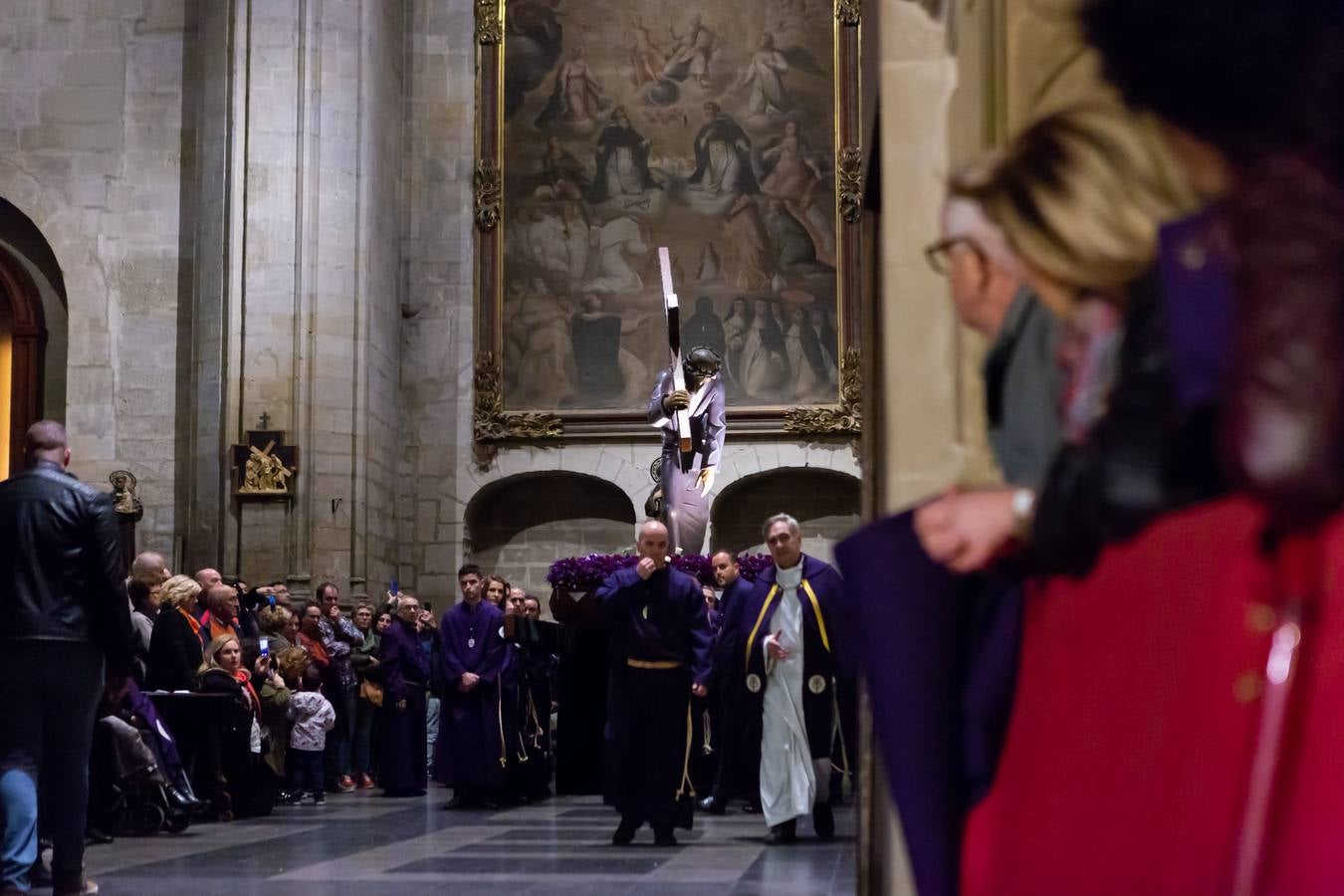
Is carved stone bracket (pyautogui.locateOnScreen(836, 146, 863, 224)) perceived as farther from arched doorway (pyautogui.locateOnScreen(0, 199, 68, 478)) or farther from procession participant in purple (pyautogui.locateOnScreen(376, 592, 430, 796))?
arched doorway (pyautogui.locateOnScreen(0, 199, 68, 478))

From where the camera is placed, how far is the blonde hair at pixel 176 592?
1138cm

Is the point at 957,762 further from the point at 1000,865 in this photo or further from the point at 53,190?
the point at 53,190

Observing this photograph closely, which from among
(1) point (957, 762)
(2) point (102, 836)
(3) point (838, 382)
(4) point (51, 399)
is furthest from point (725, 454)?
(1) point (957, 762)

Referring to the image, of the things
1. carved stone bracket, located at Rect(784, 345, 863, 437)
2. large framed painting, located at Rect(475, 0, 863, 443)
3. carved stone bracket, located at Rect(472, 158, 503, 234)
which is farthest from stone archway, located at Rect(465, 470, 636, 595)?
carved stone bracket, located at Rect(472, 158, 503, 234)

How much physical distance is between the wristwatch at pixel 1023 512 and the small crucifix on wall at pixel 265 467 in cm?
1551

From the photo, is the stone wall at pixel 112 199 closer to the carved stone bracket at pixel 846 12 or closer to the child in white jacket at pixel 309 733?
the child in white jacket at pixel 309 733

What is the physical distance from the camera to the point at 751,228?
2106 cm

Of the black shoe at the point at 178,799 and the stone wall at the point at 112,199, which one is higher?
the stone wall at the point at 112,199

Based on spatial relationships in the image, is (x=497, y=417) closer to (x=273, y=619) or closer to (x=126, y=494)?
(x=126, y=494)

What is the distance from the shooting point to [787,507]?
2100 centimetres

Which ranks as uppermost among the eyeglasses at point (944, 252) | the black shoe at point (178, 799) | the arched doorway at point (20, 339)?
the arched doorway at point (20, 339)

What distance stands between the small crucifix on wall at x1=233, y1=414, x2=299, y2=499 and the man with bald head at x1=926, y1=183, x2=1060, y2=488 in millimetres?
15234

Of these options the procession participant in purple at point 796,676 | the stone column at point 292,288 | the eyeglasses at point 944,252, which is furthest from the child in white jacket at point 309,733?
the eyeglasses at point 944,252

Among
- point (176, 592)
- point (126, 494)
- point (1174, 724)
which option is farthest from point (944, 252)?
point (126, 494)
